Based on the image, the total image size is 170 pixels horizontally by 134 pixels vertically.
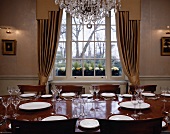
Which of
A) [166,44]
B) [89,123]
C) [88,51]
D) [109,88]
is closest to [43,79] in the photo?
[88,51]

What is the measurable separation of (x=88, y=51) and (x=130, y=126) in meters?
3.19

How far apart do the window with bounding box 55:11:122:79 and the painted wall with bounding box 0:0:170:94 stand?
0.64 meters

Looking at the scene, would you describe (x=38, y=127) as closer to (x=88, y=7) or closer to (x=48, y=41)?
(x=88, y=7)

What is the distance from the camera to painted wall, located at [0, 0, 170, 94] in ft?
13.3

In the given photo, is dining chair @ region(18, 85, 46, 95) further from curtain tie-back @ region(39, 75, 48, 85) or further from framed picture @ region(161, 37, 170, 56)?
framed picture @ region(161, 37, 170, 56)

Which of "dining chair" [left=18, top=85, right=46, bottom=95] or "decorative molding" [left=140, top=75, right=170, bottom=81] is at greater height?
"decorative molding" [left=140, top=75, right=170, bottom=81]

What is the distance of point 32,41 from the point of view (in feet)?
13.4

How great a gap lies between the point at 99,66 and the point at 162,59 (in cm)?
150

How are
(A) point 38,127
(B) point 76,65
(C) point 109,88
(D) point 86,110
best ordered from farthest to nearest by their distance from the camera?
1. (B) point 76,65
2. (C) point 109,88
3. (D) point 86,110
4. (A) point 38,127

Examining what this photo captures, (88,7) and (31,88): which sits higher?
(88,7)

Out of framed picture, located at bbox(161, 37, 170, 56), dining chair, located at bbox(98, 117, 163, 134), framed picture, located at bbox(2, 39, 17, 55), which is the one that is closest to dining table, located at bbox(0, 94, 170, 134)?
dining chair, located at bbox(98, 117, 163, 134)

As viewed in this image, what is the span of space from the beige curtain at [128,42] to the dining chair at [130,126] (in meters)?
2.79

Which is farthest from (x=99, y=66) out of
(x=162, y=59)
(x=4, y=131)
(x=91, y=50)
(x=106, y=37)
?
(x=4, y=131)

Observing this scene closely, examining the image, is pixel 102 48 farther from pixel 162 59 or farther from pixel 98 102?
pixel 98 102
